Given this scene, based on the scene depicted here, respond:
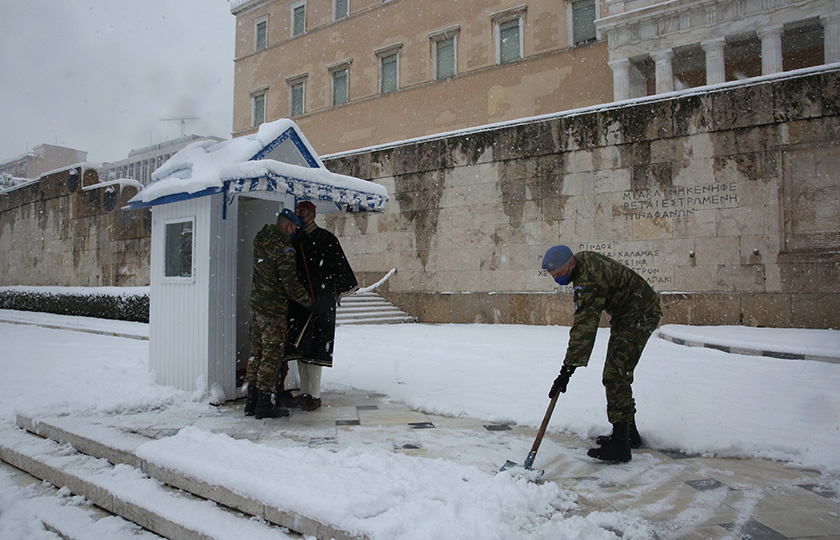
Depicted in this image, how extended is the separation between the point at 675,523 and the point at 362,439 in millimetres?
2377

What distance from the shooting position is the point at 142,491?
3.46m

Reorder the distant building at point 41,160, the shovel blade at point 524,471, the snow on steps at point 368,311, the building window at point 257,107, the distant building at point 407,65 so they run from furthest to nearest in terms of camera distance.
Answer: the distant building at point 41,160
the building window at point 257,107
the distant building at point 407,65
the snow on steps at point 368,311
the shovel blade at point 524,471

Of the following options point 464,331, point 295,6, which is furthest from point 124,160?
point 464,331

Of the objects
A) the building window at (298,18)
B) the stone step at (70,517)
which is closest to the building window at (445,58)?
the building window at (298,18)

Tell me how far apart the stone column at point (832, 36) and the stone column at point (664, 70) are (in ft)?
14.3

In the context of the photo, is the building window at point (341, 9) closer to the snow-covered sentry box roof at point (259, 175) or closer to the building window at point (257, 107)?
the building window at point (257, 107)

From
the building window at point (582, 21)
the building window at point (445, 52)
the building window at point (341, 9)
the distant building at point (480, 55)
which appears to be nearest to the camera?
the distant building at point (480, 55)

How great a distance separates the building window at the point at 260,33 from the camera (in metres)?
32.2

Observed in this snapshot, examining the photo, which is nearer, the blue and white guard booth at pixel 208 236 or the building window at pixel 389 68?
the blue and white guard booth at pixel 208 236

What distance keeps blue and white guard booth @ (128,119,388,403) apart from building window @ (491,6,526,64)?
19.8 m

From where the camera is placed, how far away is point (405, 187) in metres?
14.7

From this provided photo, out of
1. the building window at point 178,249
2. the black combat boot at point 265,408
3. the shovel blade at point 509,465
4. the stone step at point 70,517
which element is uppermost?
the building window at point 178,249

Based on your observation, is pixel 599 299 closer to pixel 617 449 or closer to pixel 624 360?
pixel 624 360

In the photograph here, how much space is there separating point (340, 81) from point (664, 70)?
16.6m
